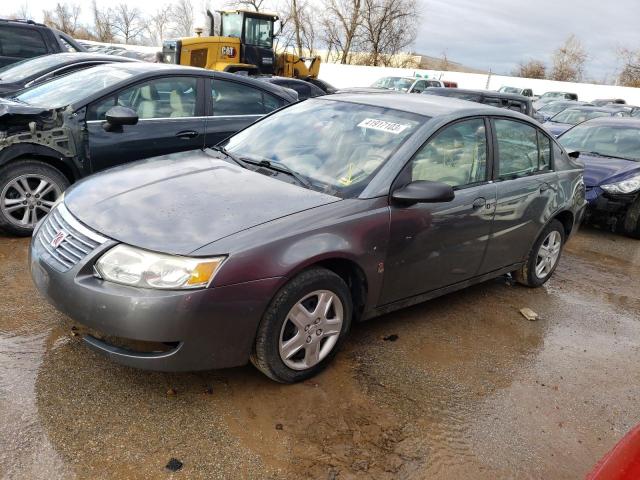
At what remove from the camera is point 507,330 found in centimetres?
412

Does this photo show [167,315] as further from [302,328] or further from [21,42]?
[21,42]

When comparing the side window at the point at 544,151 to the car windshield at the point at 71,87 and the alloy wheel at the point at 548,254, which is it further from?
the car windshield at the point at 71,87

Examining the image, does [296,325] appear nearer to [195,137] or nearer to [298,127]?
[298,127]

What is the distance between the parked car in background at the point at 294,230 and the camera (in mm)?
2578

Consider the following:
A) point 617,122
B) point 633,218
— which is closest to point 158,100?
point 633,218

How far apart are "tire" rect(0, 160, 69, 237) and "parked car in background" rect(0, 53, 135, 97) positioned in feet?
6.29

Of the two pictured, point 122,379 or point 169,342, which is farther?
point 122,379

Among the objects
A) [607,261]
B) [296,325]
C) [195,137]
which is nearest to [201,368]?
[296,325]

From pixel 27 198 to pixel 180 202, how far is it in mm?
2566

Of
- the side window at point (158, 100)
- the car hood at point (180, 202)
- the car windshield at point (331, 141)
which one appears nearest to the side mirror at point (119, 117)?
the side window at point (158, 100)

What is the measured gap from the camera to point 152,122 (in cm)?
525

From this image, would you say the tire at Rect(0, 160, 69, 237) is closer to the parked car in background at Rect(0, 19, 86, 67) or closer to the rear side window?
the parked car in background at Rect(0, 19, 86, 67)

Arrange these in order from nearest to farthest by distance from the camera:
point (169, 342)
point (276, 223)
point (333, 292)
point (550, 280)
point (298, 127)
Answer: point (169, 342) < point (276, 223) < point (333, 292) < point (298, 127) < point (550, 280)

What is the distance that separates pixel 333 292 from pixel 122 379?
123 cm
